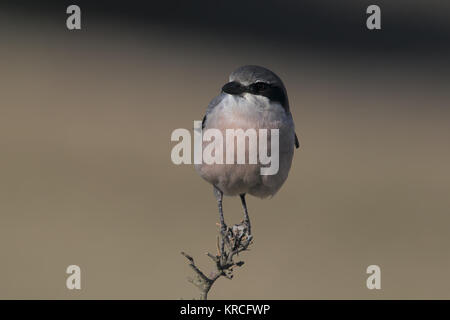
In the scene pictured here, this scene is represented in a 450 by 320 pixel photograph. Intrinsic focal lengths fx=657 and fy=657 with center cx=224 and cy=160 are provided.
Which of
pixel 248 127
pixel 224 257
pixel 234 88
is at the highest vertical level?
pixel 234 88

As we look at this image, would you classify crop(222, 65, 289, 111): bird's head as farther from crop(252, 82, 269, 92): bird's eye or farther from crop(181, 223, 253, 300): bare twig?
crop(181, 223, 253, 300): bare twig

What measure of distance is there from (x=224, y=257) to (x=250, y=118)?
29.2 inches

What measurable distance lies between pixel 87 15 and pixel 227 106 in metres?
16.1

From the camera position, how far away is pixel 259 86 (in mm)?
3410

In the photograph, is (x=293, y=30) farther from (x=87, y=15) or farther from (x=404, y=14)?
(x=87, y=15)

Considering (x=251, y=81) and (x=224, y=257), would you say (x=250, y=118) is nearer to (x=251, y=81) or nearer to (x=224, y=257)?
(x=251, y=81)

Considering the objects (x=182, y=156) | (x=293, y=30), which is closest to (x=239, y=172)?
(x=182, y=156)

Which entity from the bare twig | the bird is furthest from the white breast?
the bare twig

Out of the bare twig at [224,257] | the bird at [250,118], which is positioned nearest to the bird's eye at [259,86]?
the bird at [250,118]

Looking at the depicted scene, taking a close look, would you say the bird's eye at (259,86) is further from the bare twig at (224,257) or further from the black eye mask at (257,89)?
the bare twig at (224,257)

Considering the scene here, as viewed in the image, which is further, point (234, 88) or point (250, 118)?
point (250, 118)

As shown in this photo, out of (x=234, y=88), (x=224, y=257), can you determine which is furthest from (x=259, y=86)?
(x=224, y=257)

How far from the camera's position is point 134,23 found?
18.6m

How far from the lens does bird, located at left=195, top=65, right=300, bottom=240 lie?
3369mm
